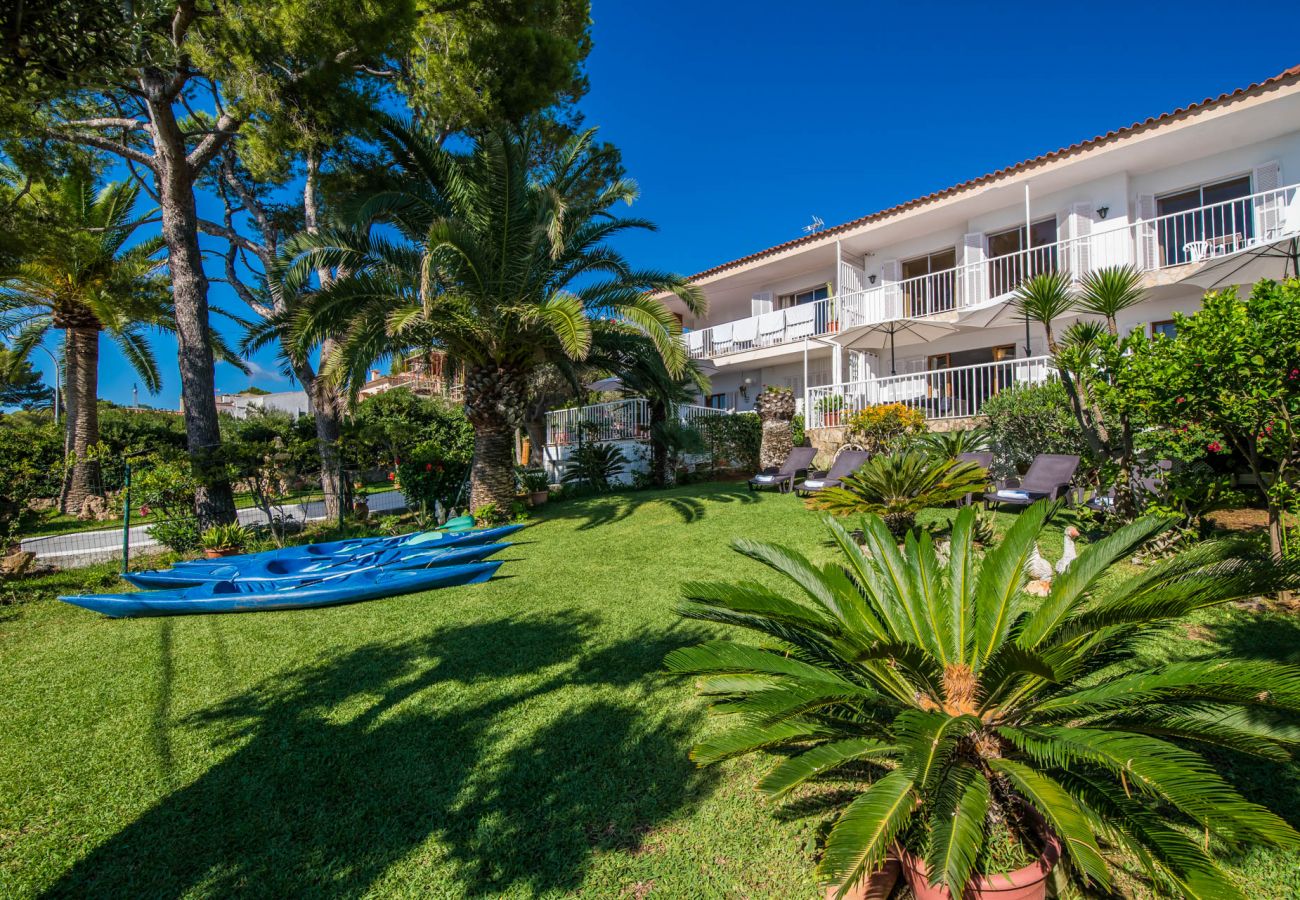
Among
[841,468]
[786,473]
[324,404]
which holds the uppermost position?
[324,404]

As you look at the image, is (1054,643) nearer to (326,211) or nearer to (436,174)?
(436,174)

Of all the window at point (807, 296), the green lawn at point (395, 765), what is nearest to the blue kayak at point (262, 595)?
the green lawn at point (395, 765)

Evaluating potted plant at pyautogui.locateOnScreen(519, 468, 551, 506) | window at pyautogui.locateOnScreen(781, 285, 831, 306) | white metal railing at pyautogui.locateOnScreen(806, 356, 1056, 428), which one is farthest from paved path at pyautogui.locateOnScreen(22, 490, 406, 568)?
window at pyautogui.locateOnScreen(781, 285, 831, 306)

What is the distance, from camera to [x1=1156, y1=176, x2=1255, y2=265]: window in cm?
1133

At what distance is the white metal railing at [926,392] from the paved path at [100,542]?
10769mm

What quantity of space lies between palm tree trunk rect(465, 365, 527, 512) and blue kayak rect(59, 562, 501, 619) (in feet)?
12.8

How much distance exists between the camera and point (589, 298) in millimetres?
10602

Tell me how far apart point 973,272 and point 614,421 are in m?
10.1

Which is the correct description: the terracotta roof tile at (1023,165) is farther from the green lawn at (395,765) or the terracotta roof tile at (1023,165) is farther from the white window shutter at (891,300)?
the green lawn at (395,765)

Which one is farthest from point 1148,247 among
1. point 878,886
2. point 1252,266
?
point 878,886

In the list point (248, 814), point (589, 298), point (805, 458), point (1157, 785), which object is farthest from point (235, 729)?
point (805, 458)

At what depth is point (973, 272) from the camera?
1479 centimetres

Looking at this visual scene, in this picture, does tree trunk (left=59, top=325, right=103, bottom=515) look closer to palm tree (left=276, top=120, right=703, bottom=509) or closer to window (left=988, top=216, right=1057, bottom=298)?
palm tree (left=276, top=120, right=703, bottom=509)

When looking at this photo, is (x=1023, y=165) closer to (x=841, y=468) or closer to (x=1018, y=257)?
(x=1018, y=257)
